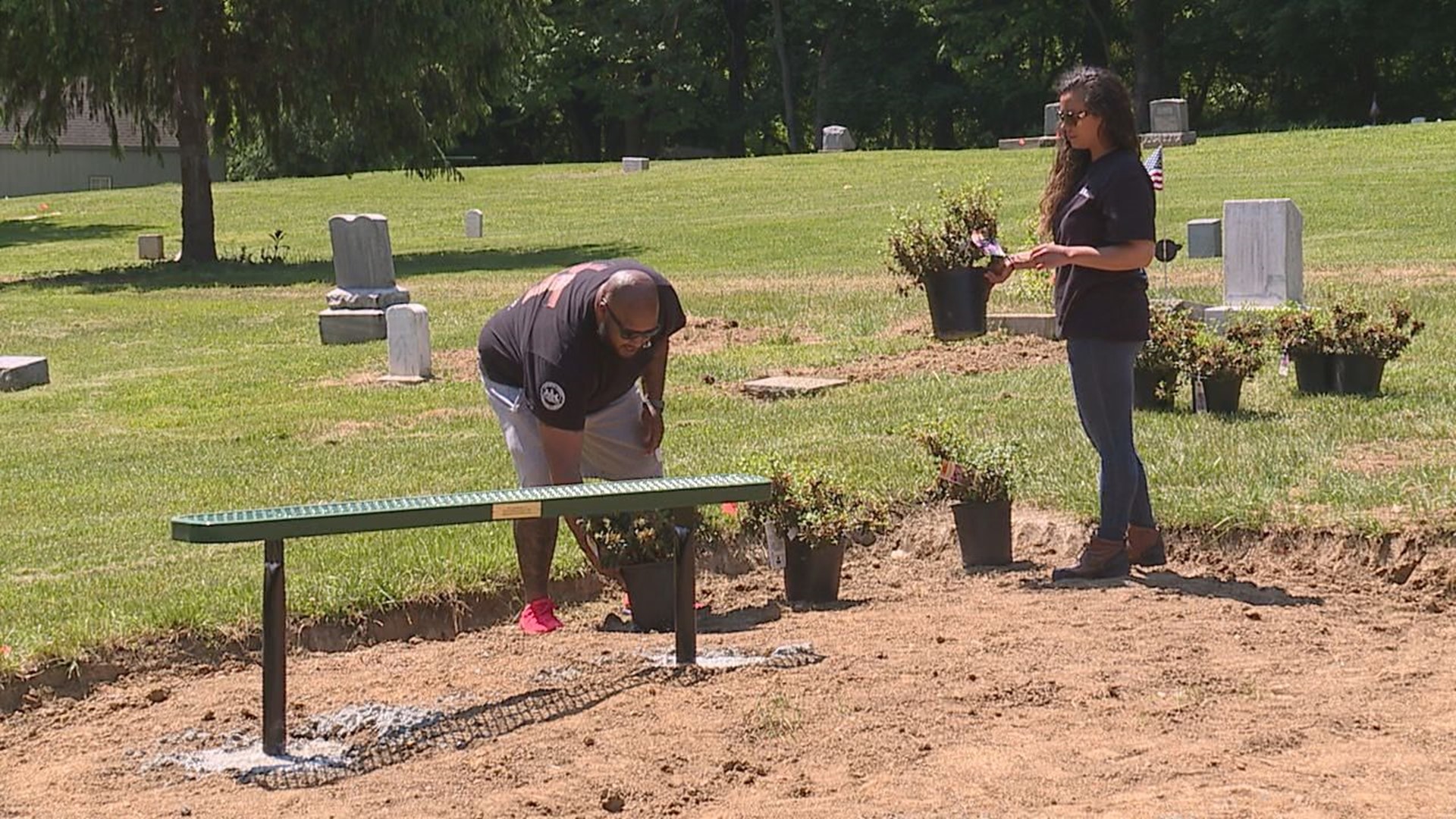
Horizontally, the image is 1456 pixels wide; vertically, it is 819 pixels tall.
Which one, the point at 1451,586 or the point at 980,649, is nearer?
the point at 980,649

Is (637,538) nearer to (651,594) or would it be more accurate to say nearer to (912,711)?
(651,594)

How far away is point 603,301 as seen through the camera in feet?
20.4

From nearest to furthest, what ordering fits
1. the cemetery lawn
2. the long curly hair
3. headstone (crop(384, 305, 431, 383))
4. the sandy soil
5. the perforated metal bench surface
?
1. the sandy soil
2. the perforated metal bench surface
3. the long curly hair
4. the cemetery lawn
5. headstone (crop(384, 305, 431, 383))

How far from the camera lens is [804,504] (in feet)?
24.7

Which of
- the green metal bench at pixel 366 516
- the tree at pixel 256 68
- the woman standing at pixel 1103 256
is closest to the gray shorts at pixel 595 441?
the green metal bench at pixel 366 516

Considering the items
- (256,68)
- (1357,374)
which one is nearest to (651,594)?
(1357,374)

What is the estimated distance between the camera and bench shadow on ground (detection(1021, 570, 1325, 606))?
278 inches

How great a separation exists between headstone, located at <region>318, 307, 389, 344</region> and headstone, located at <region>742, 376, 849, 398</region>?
5673 millimetres

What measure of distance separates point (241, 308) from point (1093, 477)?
14750mm

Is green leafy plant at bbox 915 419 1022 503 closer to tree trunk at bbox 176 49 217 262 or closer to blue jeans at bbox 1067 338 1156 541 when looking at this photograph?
blue jeans at bbox 1067 338 1156 541

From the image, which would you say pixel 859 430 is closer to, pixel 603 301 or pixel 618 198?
pixel 603 301

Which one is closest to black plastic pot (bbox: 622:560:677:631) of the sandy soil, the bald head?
the sandy soil

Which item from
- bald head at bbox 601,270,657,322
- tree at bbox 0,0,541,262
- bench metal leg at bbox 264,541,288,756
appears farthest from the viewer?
tree at bbox 0,0,541,262

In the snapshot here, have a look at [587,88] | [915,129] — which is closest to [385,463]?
[587,88]
